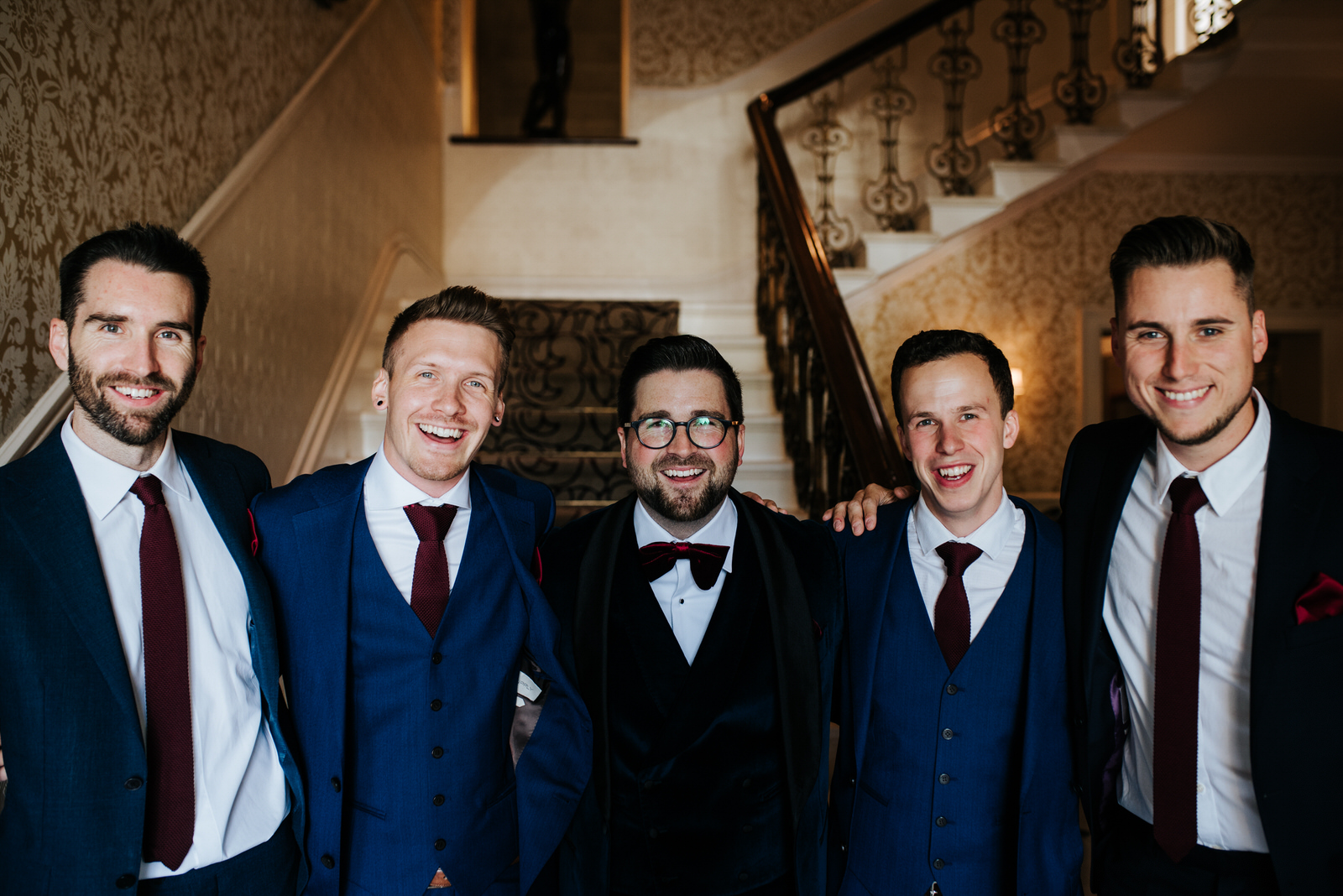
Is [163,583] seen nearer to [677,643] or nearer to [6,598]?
[6,598]

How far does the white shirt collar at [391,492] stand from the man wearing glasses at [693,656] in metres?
A: 0.23

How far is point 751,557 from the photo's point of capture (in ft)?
5.44

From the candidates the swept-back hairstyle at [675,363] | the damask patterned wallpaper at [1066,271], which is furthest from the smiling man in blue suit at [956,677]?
the damask patterned wallpaper at [1066,271]

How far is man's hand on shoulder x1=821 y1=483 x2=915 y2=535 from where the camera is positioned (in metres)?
1.70

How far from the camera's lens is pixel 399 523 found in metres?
1.55

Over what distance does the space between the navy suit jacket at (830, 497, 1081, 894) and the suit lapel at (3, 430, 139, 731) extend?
118 cm

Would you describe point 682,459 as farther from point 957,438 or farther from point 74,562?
point 74,562

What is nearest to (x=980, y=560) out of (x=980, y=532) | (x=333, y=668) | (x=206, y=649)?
(x=980, y=532)

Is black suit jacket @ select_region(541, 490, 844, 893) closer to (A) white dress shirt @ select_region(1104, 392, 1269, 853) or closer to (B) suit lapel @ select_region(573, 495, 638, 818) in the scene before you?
(B) suit lapel @ select_region(573, 495, 638, 818)

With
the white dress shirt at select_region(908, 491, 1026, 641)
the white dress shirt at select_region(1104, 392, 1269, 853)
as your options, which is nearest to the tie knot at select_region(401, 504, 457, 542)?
the white dress shirt at select_region(908, 491, 1026, 641)

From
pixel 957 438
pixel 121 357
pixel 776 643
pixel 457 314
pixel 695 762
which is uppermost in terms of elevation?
pixel 457 314

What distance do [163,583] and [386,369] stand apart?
0.57 m

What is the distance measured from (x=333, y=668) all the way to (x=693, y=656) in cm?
65

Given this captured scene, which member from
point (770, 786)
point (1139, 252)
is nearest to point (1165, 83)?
point (1139, 252)
